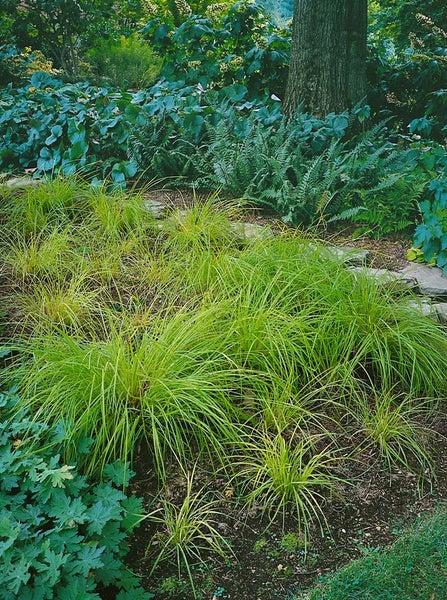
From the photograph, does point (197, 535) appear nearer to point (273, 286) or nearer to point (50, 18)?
point (273, 286)

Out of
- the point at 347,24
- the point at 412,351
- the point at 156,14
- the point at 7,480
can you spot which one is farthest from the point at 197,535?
the point at 156,14

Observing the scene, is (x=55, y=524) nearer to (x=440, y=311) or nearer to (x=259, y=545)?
(x=259, y=545)

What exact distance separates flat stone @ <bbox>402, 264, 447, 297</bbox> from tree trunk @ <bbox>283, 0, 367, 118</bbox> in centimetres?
183

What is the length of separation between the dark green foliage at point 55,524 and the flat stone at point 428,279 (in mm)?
2163

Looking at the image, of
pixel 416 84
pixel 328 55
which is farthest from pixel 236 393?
pixel 416 84

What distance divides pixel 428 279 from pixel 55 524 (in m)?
2.64

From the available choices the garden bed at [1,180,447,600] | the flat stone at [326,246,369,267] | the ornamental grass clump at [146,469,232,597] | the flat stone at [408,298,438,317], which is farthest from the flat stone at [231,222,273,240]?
the ornamental grass clump at [146,469,232,597]

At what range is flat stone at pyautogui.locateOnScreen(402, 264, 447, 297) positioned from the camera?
3834 mm

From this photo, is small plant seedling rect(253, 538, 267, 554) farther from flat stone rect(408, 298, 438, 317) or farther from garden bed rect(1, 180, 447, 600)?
flat stone rect(408, 298, 438, 317)

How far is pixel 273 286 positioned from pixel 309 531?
4.49ft

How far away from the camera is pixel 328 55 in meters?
5.19

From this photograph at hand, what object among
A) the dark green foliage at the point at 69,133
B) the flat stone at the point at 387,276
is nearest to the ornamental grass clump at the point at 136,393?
the flat stone at the point at 387,276

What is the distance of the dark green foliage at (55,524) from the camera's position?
1.94 m

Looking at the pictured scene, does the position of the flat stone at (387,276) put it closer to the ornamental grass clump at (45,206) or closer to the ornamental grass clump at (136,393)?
the ornamental grass clump at (136,393)
